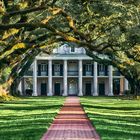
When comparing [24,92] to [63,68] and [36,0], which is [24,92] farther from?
[36,0]

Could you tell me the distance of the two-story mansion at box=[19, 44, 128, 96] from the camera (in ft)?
332

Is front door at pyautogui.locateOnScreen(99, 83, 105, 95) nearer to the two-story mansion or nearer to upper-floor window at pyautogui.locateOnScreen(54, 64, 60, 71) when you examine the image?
the two-story mansion

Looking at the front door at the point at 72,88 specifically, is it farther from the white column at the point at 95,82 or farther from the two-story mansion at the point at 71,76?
the white column at the point at 95,82

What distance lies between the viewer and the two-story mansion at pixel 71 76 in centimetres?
10112

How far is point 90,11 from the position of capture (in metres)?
34.6

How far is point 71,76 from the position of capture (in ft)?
337

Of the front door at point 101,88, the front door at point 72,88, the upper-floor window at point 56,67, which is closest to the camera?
the front door at point 101,88

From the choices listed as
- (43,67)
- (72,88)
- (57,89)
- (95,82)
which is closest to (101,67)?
(95,82)

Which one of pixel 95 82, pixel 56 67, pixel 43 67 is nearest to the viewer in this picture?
pixel 95 82

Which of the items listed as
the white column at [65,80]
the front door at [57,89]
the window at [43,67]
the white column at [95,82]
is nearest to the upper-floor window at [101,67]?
the white column at [95,82]

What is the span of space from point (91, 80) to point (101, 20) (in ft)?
214

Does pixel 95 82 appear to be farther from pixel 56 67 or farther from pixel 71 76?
pixel 56 67

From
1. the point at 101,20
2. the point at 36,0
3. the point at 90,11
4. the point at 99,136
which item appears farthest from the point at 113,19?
the point at 99,136

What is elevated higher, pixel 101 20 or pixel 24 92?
pixel 101 20
